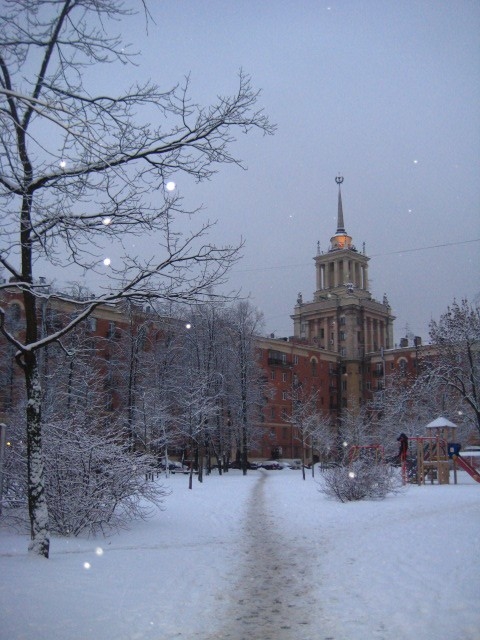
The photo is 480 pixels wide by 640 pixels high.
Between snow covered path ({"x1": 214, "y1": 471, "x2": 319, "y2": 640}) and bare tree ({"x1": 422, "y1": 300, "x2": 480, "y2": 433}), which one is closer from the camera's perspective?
snow covered path ({"x1": 214, "y1": 471, "x2": 319, "y2": 640})

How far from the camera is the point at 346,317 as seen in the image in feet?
320

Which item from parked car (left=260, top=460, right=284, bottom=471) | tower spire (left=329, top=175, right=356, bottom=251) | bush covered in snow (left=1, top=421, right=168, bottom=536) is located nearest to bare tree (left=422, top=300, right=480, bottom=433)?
bush covered in snow (left=1, top=421, right=168, bottom=536)

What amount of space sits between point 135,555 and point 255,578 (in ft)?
7.81

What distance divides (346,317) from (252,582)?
89766 mm

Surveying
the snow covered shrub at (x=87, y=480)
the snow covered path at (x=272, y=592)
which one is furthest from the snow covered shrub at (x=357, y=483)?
the snow covered shrub at (x=87, y=480)

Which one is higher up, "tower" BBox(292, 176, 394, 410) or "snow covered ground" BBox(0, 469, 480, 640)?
"tower" BBox(292, 176, 394, 410)

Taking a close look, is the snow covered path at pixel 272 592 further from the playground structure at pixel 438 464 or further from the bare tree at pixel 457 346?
the bare tree at pixel 457 346

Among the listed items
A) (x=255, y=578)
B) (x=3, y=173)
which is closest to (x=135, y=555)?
(x=255, y=578)

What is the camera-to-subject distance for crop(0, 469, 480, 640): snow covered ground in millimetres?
6863

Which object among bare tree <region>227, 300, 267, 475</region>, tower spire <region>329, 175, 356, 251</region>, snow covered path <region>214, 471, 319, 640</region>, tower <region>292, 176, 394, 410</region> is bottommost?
snow covered path <region>214, 471, 319, 640</region>

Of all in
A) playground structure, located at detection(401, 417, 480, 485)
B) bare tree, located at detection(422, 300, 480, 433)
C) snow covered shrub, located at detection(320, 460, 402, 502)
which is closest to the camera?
snow covered shrub, located at detection(320, 460, 402, 502)

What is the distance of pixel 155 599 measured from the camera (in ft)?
26.3

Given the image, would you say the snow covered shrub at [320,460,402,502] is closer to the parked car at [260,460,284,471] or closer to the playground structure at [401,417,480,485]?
the playground structure at [401,417,480,485]

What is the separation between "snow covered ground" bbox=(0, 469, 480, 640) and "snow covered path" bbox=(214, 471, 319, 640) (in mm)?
19
